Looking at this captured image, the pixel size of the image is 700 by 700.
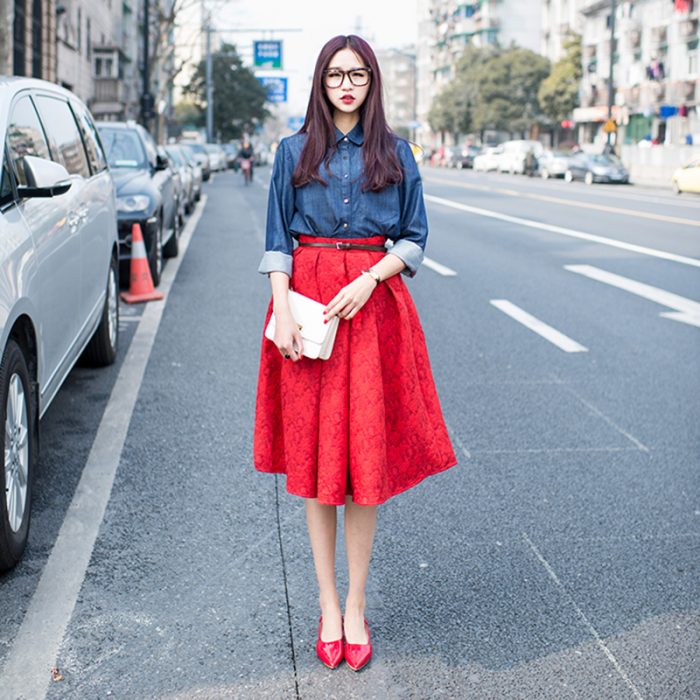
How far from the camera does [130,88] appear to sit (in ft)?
201

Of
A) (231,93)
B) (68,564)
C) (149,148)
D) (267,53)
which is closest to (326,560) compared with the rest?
(68,564)

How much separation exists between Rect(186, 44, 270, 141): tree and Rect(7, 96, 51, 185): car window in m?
88.5

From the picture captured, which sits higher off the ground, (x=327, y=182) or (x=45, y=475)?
(x=327, y=182)

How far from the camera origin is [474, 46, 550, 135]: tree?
82.6 meters

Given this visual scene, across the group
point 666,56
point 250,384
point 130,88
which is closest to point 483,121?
point 666,56

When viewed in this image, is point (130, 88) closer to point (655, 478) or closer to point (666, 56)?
point (666, 56)

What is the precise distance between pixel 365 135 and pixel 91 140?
15.6ft

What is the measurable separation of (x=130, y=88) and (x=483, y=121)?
33201mm

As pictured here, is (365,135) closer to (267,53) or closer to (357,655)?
Result: (357,655)

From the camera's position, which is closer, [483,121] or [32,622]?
[32,622]

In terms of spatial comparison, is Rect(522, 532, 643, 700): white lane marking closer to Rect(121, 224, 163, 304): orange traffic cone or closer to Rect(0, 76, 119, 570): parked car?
Rect(0, 76, 119, 570): parked car

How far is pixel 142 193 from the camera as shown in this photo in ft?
37.8

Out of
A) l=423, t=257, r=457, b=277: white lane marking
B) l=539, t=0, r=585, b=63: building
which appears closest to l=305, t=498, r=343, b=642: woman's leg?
l=423, t=257, r=457, b=277: white lane marking

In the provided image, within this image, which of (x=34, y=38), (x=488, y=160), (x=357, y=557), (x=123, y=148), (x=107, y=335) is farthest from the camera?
(x=488, y=160)
